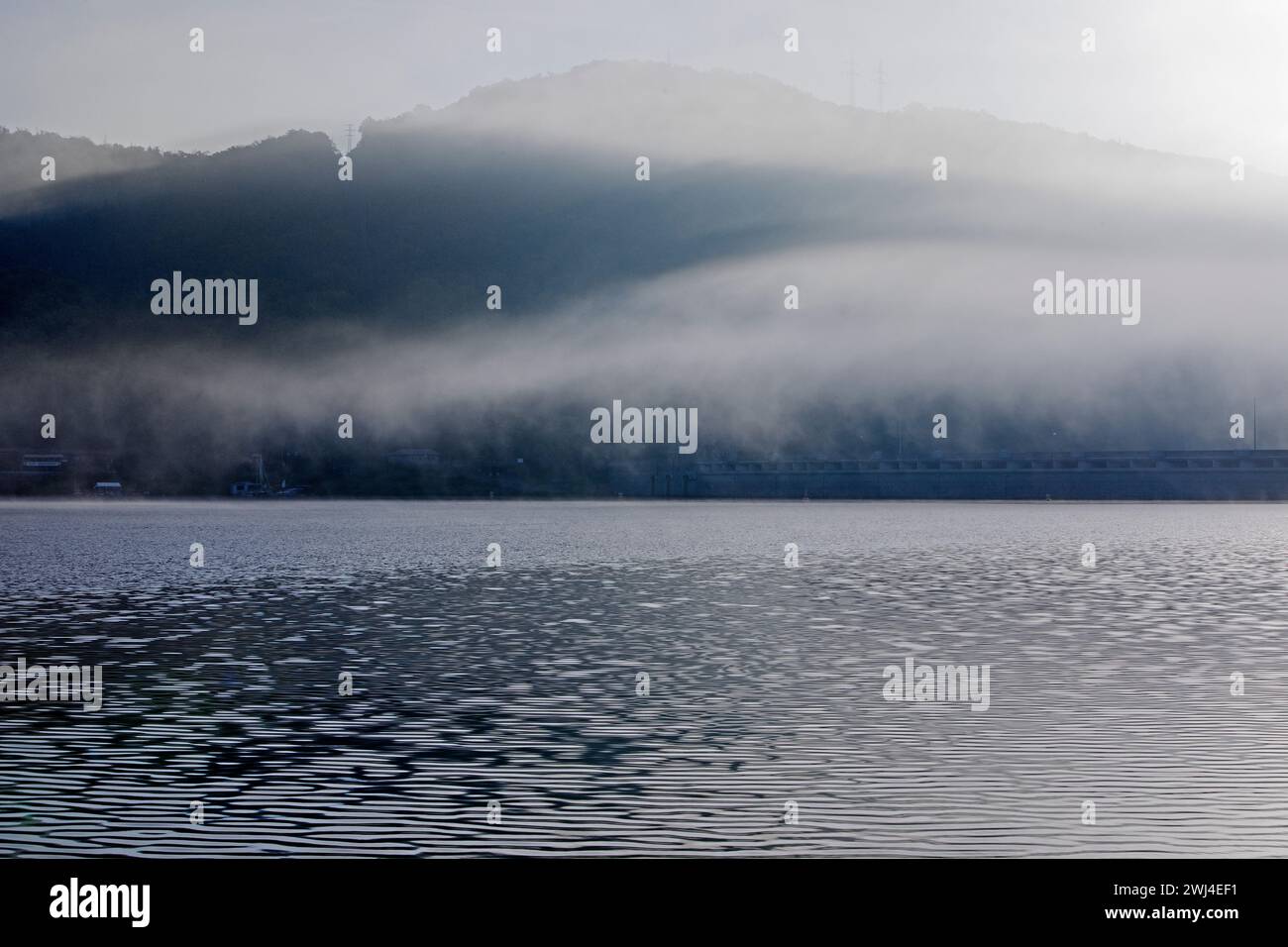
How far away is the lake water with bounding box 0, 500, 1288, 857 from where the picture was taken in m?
18.6

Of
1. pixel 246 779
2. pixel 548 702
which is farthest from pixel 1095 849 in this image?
pixel 548 702

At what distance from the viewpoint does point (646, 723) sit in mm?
26469

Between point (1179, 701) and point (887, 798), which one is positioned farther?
point (1179, 701)

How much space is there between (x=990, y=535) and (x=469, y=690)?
9695 centimetres

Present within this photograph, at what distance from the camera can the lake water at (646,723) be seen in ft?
61.0

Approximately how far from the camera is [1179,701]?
95.3ft
